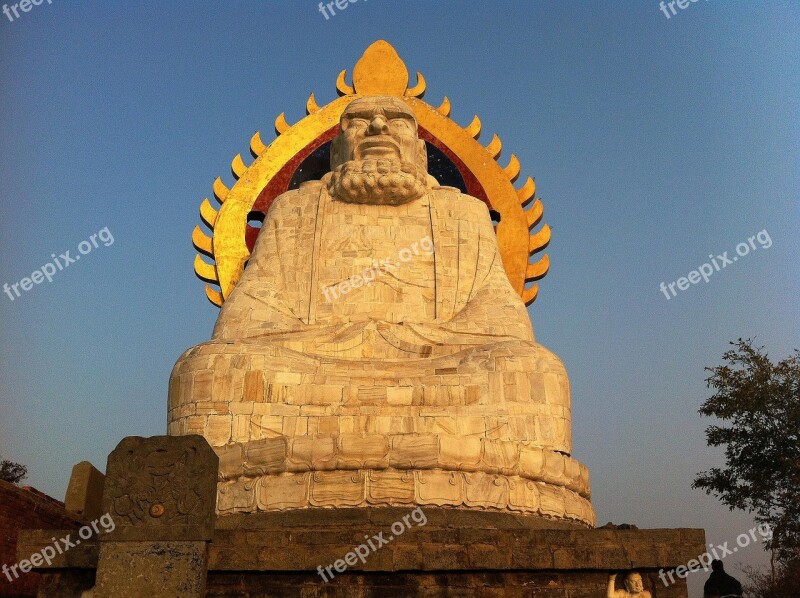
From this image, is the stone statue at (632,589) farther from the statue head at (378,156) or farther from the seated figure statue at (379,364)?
the statue head at (378,156)

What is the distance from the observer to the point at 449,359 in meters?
8.45

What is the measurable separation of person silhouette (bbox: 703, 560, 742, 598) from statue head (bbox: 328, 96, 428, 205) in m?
5.71

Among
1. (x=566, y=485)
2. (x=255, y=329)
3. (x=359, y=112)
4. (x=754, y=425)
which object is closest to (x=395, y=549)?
(x=566, y=485)

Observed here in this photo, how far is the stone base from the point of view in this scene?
5582 mm

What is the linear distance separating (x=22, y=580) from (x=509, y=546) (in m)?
5.11

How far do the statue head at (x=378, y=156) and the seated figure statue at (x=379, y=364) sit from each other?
0.08ft

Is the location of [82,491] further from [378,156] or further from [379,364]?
[378,156]

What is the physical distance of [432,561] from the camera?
5602mm

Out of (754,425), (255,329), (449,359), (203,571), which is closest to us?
(203,571)

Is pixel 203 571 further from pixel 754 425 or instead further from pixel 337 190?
pixel 754 425

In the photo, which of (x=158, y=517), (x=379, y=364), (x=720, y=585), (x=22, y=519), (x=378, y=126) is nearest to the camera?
(x=158, y=517)

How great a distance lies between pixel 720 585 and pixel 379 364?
11.9ft

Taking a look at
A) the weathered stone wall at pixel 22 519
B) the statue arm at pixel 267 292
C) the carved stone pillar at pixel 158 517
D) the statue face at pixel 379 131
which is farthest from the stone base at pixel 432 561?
the statue face at pixel 379 131

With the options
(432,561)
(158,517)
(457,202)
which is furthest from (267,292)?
(158,517)
